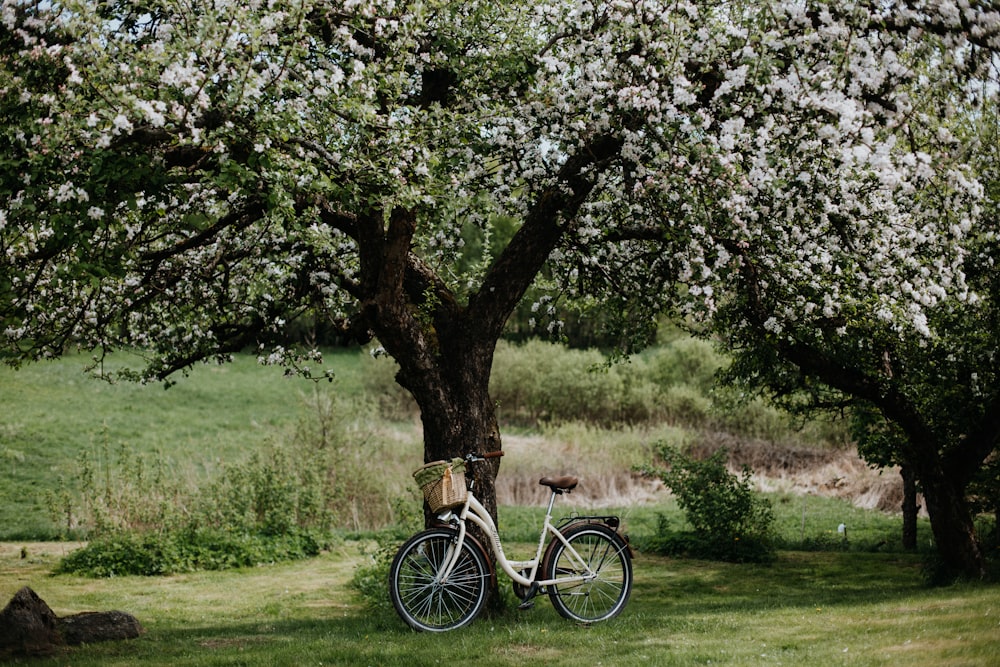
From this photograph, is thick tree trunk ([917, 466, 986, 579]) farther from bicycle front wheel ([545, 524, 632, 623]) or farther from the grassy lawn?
bicycle front wheel ([545, 524, 632, 623])

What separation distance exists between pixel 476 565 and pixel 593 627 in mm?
1011

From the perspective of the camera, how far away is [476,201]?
29.5ft

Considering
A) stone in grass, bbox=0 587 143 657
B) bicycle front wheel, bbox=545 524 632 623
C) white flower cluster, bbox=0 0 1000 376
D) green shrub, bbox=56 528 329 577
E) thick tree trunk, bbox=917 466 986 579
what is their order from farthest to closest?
green shrub, bbox=56 528 329 577 → thick tree trunk, bbox=917 466 986 579 → bicycle front wheel, bbox=545 524 632 623 → stone in grass, bbox=0 587 143 657 → white flower cluster, bbox=0 0 1000 376

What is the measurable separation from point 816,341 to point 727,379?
8.85ft

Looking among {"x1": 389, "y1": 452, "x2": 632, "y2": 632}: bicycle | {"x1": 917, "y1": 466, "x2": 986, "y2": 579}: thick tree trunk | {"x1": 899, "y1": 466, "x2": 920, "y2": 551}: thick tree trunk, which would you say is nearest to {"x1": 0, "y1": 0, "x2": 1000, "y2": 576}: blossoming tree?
{"x1": 389, "y1": 452, "x2": 632, "y2": 632}: bicycle

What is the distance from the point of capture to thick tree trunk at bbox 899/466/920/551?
13.1 metres

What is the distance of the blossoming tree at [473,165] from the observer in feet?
18.5

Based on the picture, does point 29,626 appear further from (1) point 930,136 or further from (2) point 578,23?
(1) point 930,136

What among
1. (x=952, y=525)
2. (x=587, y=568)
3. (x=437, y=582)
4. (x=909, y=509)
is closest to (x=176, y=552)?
(x=437, y=582)

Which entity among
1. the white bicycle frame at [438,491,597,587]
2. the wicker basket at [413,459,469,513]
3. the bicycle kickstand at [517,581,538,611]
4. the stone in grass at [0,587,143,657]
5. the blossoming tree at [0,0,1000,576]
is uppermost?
the blossoming tree at [0,0,1000,576]

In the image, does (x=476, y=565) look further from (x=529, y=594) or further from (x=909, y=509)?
(x=909, y=509)

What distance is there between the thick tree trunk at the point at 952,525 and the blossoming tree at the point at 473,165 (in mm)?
2403

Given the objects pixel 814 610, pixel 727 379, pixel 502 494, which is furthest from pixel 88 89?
pixel 502 494

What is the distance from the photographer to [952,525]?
10.5 m
